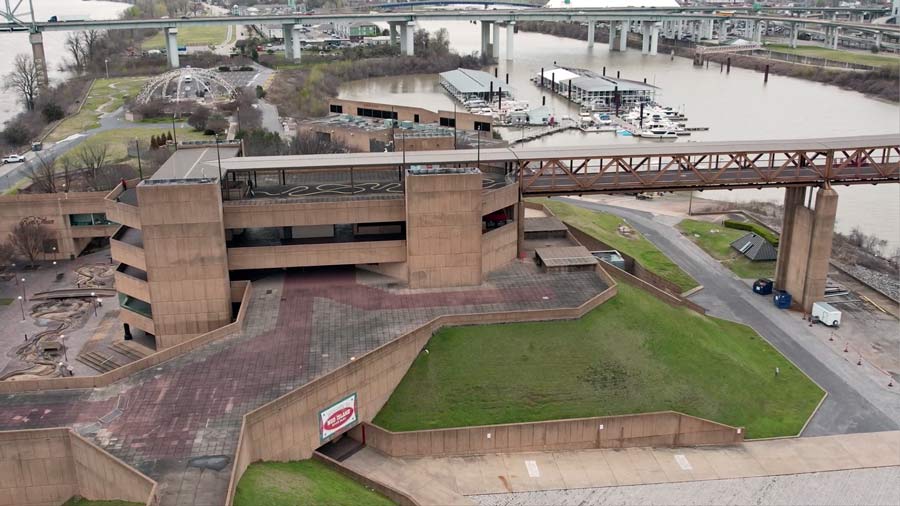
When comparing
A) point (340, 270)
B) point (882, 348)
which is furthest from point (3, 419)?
point (882, 348)

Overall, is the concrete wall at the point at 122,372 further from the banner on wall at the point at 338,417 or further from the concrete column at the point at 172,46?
the concrete column at the point at 172,46

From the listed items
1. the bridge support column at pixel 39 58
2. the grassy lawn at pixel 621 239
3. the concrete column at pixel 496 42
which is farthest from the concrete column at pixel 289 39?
the grassy lawn at pixel 621 239

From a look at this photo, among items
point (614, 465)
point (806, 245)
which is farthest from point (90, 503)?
point (806, 245)

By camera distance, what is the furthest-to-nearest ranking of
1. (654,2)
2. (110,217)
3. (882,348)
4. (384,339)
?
(654,2), (882,348), (110,217), (384,339)

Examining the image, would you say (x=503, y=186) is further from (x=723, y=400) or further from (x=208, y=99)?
(x=208, y=99)

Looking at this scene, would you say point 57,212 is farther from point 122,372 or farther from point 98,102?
point 98,102

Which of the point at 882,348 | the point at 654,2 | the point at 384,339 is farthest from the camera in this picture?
the point at 654,2
